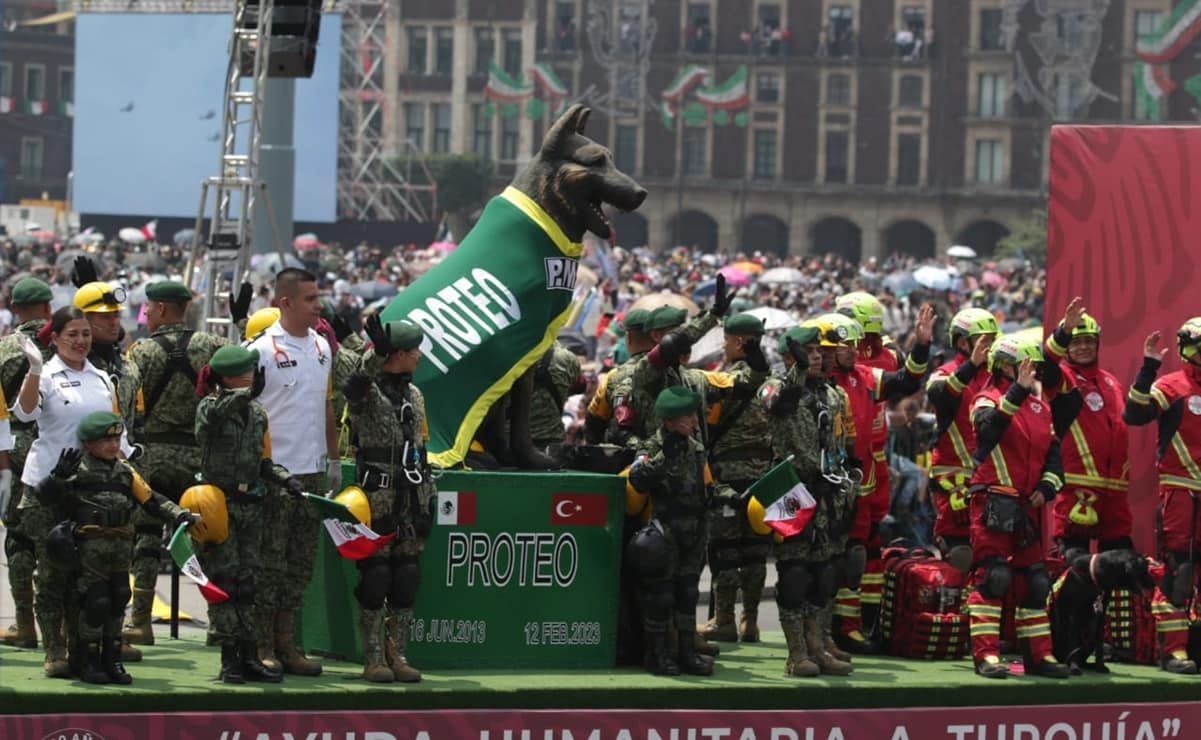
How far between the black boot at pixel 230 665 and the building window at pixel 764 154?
83.2 metres

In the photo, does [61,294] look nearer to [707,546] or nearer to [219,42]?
[707,546]

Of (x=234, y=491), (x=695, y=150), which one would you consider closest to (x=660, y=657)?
(x=234, y=491)

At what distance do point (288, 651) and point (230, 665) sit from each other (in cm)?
45

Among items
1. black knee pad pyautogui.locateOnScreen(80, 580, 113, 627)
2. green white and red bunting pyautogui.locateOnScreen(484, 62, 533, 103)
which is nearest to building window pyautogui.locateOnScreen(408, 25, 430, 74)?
green white and red bunting pyautogui.locateOnScreen(484, 62, 533, 103)

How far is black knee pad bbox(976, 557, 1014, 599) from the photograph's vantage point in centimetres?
1077

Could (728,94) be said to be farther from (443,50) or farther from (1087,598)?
(1087,598)

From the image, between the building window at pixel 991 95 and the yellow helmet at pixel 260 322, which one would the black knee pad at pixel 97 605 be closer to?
the yellow helmet at pixel 260 322

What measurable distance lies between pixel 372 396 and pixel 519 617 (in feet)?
4.79

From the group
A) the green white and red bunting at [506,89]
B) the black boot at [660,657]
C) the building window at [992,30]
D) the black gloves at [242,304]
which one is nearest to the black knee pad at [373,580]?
the black boot at [660,657]

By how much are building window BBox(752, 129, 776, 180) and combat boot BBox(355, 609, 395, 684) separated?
8297cm

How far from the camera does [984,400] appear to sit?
1100 cm

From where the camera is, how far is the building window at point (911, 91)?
92.2 metres

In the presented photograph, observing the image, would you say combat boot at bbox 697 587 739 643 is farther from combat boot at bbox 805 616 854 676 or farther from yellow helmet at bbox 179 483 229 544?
yellow helmet at bbox 179 483 229 544

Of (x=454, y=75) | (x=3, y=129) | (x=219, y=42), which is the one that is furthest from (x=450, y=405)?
(x=3, y=129)
